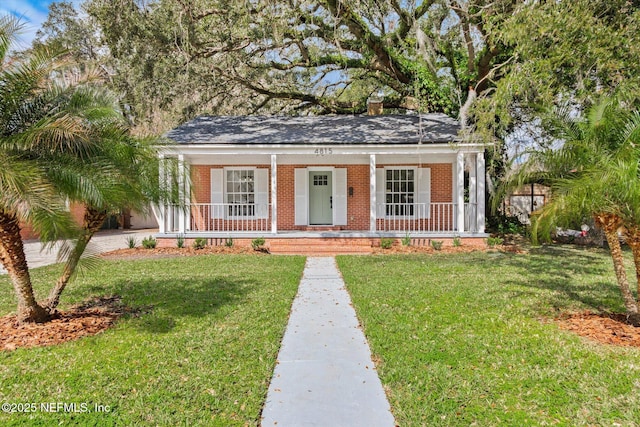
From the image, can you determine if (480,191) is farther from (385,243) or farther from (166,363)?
(166,363)

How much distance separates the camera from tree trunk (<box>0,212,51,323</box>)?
15.0 feet

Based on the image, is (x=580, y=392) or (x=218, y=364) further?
(x=218, y=364)

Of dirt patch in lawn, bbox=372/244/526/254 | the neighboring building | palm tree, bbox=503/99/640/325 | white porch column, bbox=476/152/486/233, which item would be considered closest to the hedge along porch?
white porch column, bbox=476/152/486/233

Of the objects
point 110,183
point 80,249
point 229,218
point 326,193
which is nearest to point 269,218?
point 229,218

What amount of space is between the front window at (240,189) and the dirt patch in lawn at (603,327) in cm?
1103

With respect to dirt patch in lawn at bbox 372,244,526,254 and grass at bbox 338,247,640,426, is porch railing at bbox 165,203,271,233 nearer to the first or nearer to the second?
dirt patch in lawn at bbox 372,244,526,254

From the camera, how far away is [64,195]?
14.0 feet

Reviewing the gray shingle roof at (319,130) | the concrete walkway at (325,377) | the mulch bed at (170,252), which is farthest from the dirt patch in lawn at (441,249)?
the concrete walkway at (325,377)

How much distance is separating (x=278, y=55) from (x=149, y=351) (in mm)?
12965

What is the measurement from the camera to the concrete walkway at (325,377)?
119 inches

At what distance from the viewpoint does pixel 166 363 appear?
3.91 meters

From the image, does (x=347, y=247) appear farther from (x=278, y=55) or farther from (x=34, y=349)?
(x=34, y=349)

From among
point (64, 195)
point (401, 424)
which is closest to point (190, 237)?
point (64, 195)

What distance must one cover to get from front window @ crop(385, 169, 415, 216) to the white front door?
84.1 inches
